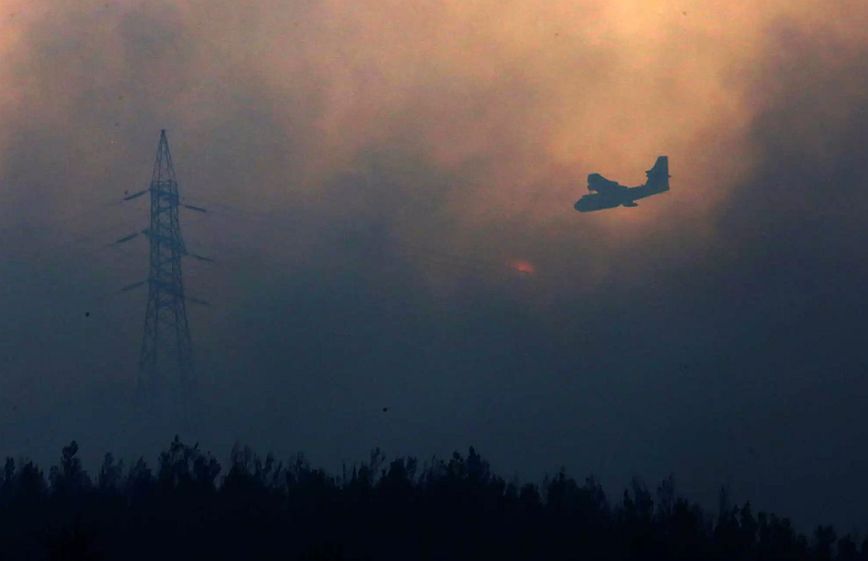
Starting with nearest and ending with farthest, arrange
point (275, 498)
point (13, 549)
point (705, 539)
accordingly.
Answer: point (13, 549)
point (705, 539)
point (275, 498)

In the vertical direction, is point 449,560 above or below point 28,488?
below

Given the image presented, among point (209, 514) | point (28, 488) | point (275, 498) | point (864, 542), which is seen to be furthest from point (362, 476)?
point (864, 542)

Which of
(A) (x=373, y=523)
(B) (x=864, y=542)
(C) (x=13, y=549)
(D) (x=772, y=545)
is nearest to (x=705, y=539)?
(D) (x=772, y=545)

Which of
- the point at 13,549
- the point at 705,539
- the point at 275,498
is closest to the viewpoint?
the point at 13,549

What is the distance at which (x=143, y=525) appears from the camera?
3575cm

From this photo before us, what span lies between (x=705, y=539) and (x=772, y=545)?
6.98 feet

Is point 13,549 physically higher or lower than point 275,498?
lower

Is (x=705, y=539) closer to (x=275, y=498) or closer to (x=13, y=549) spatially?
(x=275, y=498)

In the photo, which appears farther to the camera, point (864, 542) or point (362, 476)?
point (362, 476)

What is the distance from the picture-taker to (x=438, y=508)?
37.6 m

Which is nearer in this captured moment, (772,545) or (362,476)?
(772,545)

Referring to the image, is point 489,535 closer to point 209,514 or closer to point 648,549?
point 648,549

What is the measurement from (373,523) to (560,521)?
539cm

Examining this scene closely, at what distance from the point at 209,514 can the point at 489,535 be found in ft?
25.8
